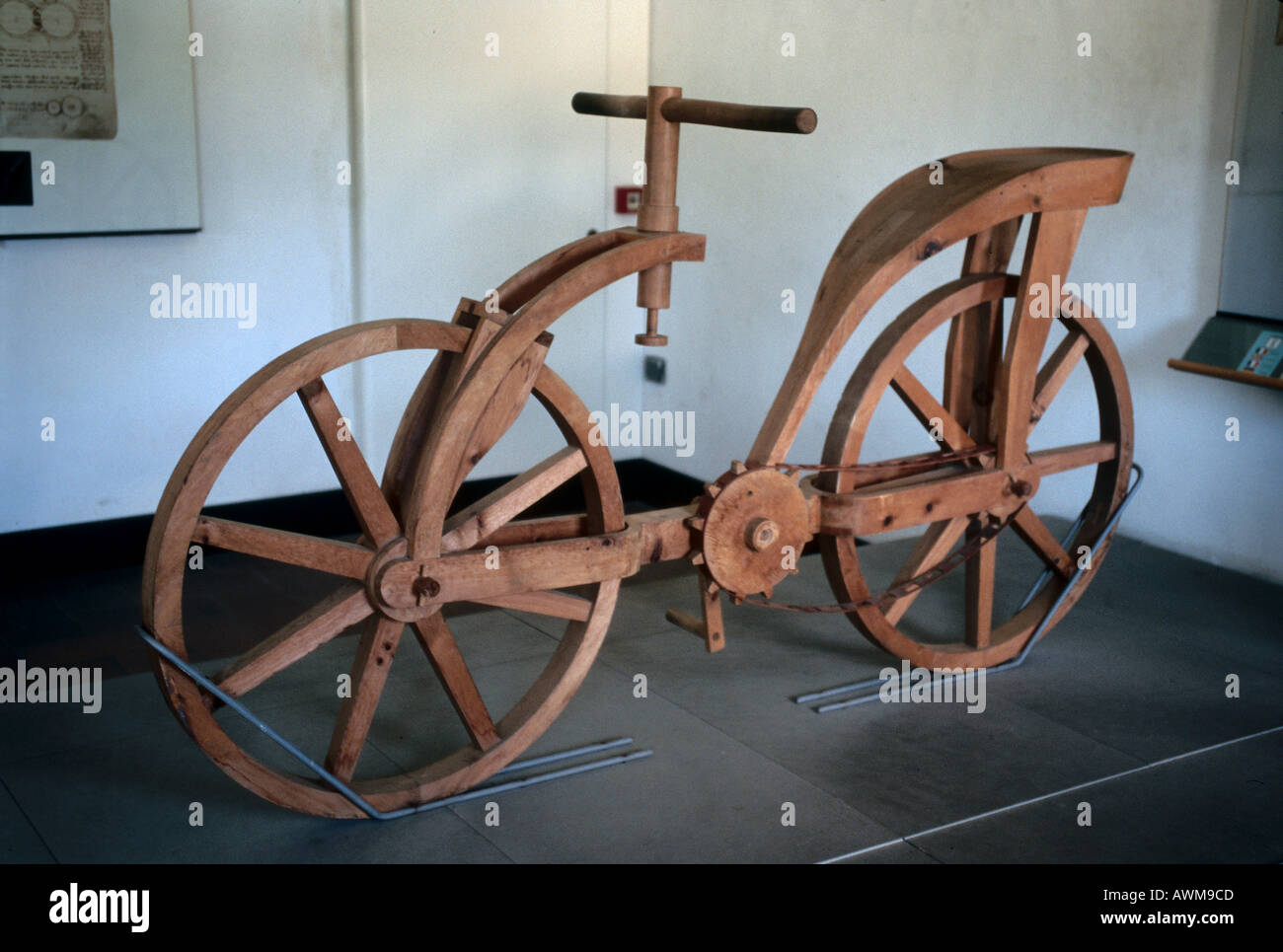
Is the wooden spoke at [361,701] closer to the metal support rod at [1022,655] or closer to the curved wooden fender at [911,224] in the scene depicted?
the curved wooden fender at [911,224]

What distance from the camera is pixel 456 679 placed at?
2533 mm

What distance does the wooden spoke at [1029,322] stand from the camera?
288 centimetres

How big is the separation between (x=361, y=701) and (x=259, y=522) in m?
2.40

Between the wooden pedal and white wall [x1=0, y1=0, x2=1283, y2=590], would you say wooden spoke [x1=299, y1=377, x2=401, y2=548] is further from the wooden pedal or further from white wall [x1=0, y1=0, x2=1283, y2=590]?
white wall [x1=0, y1=0, x2=1283, y2=590]

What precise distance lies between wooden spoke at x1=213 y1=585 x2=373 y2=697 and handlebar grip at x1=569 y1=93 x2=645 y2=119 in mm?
1055

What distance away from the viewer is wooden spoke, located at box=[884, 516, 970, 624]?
10.2ft

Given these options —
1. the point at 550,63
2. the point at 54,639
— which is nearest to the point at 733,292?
the point at 550,63

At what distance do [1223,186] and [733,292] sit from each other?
1.85m

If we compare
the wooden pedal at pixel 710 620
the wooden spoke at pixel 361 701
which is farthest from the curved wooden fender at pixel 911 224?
the wooden spoke at pixel 361 701

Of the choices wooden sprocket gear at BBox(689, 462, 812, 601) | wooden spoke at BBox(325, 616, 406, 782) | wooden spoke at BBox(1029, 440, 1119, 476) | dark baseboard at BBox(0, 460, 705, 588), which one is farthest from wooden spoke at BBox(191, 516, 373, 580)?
dark baseboard at BBox(0, 460, 705, 588)

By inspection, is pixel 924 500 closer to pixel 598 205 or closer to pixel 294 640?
pixel 294 640

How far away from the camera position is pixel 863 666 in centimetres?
317

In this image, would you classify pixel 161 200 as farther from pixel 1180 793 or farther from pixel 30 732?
pixel 1180 793
